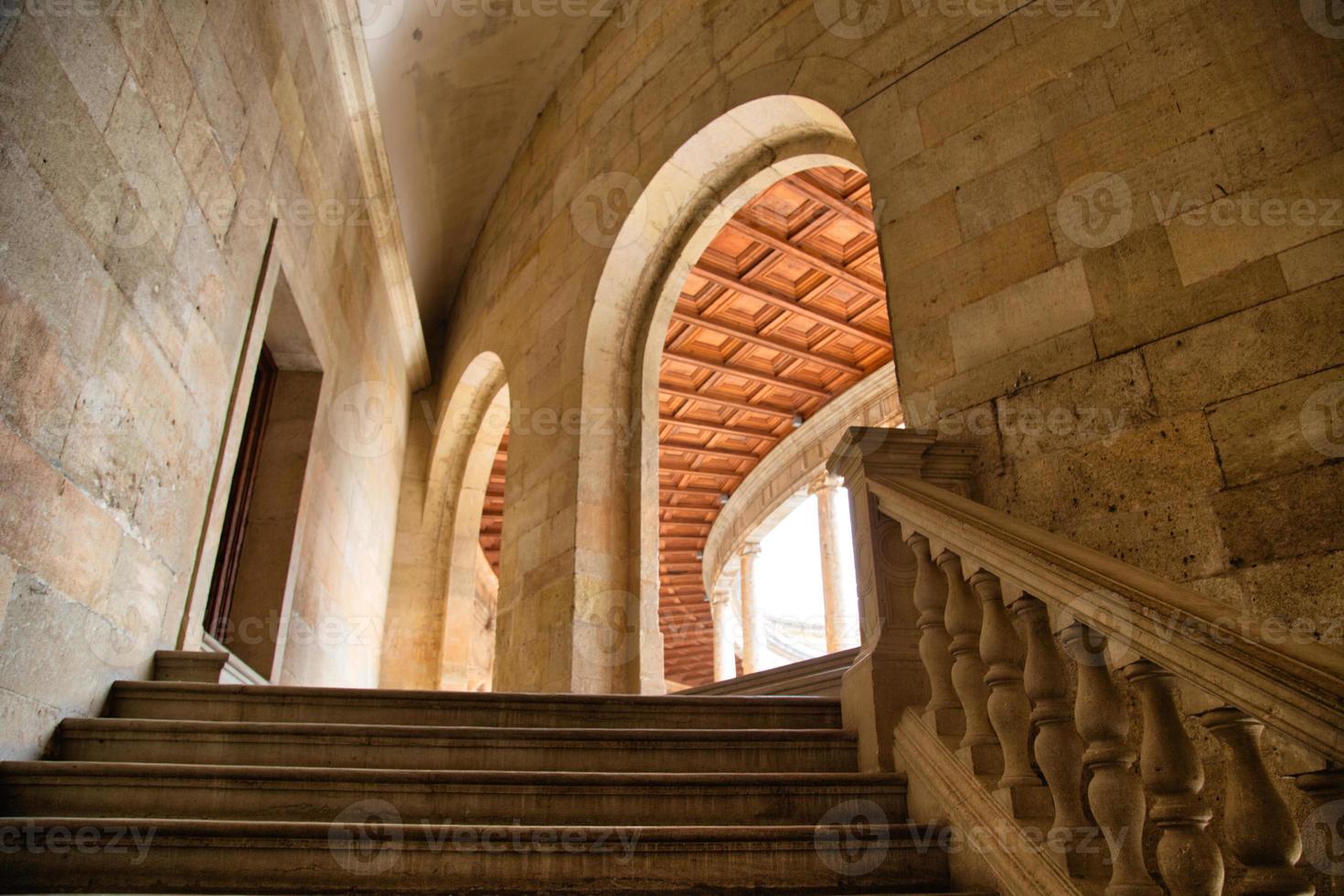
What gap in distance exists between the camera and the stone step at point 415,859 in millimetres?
1793

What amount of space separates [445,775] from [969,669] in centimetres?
126

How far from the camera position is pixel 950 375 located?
3256 millimetres

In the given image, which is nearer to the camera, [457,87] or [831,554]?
[457,87]

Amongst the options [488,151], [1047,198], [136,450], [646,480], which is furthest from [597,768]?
[488,151]

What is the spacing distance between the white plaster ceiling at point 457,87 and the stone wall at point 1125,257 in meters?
3.04

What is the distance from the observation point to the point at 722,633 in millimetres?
13477

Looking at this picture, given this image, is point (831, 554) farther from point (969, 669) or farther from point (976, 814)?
point (976, 814)

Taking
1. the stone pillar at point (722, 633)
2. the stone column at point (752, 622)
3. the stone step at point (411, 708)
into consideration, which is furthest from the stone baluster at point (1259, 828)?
the stone pillar at point (722, 633)

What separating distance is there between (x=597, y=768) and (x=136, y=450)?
186 cm

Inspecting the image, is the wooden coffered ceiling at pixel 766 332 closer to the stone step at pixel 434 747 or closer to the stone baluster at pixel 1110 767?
the stone step at pixel 434 747

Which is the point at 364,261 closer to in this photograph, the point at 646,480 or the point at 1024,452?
the point at 646,480

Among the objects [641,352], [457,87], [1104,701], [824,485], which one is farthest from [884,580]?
[824,485]

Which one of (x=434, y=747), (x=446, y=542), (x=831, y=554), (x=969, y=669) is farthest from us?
(x=831, y=554)

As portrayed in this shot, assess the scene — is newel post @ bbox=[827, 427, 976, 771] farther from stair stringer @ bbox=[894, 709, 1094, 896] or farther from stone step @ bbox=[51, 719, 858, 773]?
stone step @ bbox=[51, 719, 858, 773]
